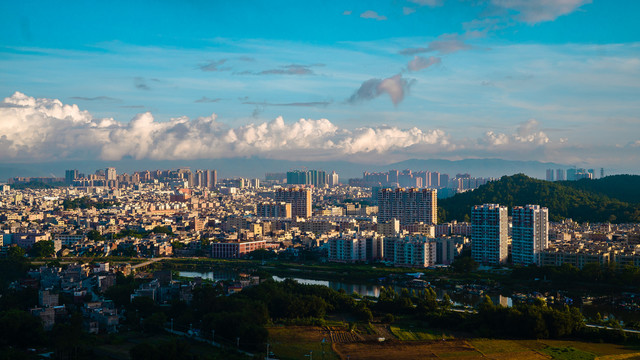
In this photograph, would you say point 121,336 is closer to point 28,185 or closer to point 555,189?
point 555,189

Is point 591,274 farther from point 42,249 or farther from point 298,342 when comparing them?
point 42,249

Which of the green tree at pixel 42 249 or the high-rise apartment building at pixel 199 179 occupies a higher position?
the high-rise apartment building at pixel 199 179

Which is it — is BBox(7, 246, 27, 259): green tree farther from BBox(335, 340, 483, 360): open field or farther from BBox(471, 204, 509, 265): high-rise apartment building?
BBox(335, 340, 483, 360): open field

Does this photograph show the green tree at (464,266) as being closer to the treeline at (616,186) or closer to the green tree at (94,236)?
the green tree at (94,236)

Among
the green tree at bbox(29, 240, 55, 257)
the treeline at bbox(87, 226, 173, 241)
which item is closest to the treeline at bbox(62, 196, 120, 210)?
the treeline at bbox(87, 226, 173, 241)

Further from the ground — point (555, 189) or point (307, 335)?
point (555, 189)


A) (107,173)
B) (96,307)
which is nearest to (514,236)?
(96,307)

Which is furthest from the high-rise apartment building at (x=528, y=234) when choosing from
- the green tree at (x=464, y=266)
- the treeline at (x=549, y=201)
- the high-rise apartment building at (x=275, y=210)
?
the high-rise apartment building at (x=275, y=210)
